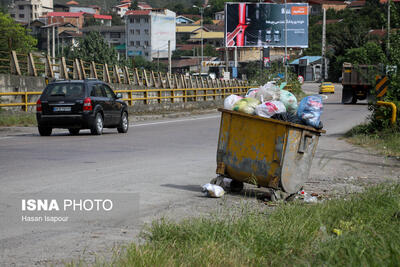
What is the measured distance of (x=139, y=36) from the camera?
172375 mm

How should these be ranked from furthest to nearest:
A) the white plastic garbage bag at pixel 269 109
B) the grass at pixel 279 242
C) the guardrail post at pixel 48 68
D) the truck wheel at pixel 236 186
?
1. the guardrail post at pixel 48 68
2. the truck wheel at pixel 236 186
3. the white plastic garbage bag at pixel 269 109
4. the grass at pixel 279 242

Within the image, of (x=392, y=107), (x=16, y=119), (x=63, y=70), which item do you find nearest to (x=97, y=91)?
(x=16, y=119)

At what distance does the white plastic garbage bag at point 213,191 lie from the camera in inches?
323

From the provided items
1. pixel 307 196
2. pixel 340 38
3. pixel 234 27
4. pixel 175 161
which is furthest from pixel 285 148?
pixel 340 38

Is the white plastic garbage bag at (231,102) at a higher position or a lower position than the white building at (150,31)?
lower

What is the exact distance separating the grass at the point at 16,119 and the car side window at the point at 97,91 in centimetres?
467

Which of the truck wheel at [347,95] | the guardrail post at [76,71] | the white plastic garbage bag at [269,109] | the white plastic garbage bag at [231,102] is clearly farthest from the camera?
the truck wheel at [347,95]

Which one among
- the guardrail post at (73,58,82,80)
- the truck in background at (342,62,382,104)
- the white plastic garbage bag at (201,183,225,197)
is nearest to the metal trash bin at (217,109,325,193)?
the white plastic garbage bag at (201,183,225,197)

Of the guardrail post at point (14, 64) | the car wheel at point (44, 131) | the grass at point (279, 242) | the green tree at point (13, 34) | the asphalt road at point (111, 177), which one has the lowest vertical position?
the car wheel at point (44, 131)

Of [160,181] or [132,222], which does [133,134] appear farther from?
[132,222]

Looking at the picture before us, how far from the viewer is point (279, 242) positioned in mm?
5188

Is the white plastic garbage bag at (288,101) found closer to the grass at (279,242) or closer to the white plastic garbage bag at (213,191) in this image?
the white plastic garbage bag at (213,191)

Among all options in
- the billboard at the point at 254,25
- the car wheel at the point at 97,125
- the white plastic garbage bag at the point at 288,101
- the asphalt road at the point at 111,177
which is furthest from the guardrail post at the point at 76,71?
the billboard at the point at 254,25

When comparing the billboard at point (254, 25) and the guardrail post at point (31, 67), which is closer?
the guardrail post at point (31, 67)
